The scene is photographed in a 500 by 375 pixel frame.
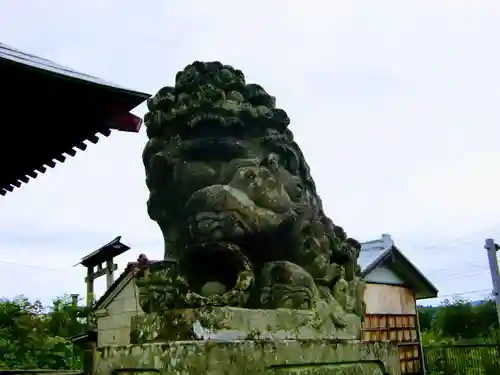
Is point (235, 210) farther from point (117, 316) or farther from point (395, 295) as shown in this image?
point (395, 295)

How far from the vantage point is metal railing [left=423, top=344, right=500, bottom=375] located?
33.4 feet

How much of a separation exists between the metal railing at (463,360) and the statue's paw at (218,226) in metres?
8.49

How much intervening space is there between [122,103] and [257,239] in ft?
3.97

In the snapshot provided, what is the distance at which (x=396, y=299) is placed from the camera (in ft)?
30.8

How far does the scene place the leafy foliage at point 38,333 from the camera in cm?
996

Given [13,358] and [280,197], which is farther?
[13,358]

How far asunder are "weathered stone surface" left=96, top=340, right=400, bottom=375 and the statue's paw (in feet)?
2.21

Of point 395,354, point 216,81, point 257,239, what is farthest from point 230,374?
point 216,81

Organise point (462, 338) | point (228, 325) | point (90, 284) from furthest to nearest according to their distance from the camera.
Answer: point (462, 338), point (90, 284), point (228, 325)

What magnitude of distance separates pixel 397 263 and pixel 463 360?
3139 millimetres

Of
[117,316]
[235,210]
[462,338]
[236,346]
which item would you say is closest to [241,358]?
[236,346]

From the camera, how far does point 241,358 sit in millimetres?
2721

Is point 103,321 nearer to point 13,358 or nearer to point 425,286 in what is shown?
point 13,358

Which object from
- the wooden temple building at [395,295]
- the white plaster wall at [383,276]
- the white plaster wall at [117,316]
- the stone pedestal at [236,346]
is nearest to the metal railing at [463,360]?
the wooden temple building at [395,295]
